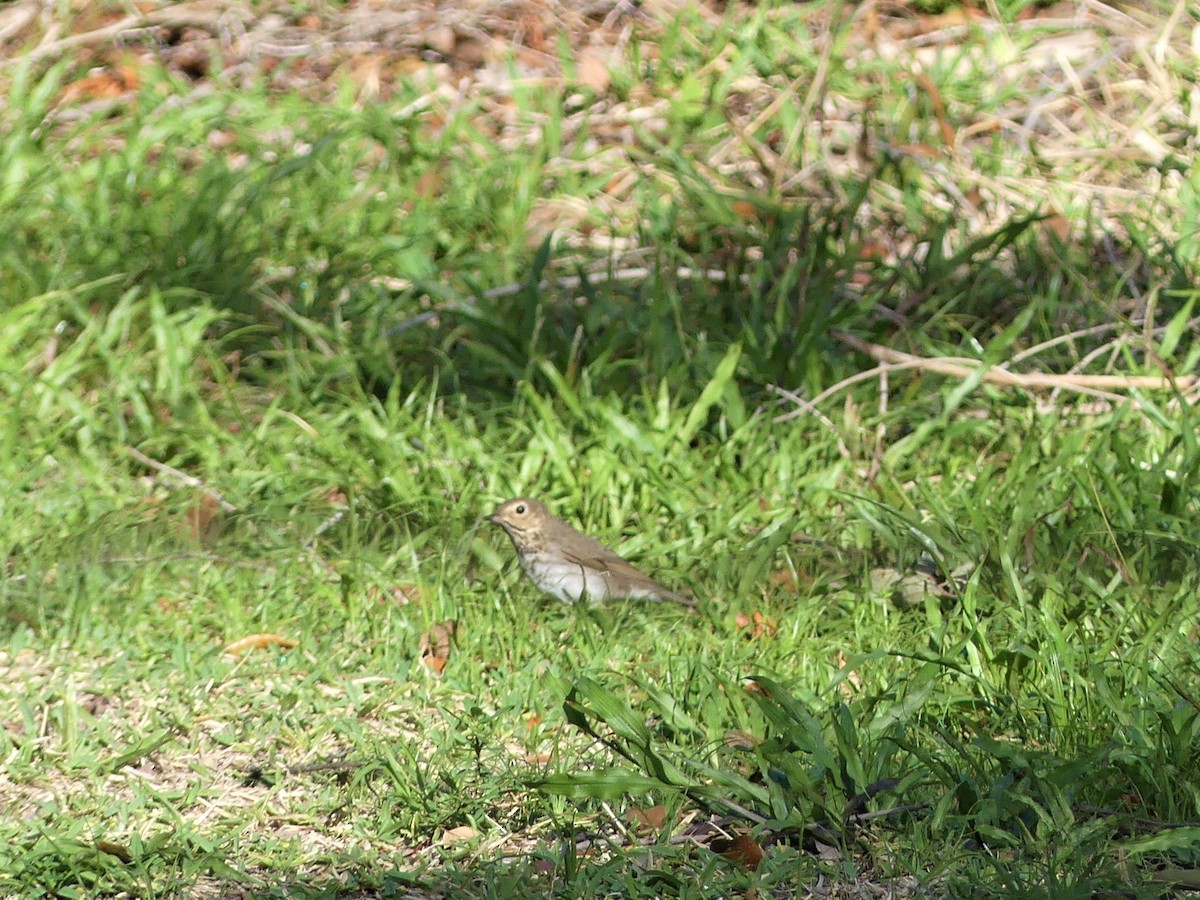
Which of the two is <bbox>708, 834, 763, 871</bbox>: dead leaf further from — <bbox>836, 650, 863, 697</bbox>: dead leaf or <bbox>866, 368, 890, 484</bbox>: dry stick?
<bbox>866, 368, 890, 484</bbox>: dry stick

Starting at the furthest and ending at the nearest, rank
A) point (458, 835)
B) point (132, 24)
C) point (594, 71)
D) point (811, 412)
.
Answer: point (132, 24)
point (594, 71)
point (811, 412)
point (458, 835)

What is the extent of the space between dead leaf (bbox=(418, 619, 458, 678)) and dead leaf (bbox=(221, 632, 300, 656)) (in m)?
0.35

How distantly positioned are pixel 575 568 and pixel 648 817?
4.44 feet

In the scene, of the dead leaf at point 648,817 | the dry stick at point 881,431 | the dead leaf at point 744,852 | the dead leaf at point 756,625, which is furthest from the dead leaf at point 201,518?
the dead leaf at point 744,852

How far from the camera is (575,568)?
15.3 ft

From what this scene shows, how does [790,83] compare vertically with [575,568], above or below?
below

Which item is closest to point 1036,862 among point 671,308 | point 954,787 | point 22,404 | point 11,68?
point 954,787

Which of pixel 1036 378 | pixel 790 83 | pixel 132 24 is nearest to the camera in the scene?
pixel 1036 378

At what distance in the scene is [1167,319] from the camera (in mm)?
6148

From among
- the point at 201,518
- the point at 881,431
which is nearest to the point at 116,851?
the point at 201,518

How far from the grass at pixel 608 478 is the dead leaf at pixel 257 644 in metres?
0.03

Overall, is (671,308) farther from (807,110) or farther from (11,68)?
(11,68)

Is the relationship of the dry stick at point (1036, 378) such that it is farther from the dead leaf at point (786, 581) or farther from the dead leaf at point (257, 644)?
the dead leaf at point (257, 644)

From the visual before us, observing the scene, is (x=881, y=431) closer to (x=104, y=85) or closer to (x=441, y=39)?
(x=441, y=39)
